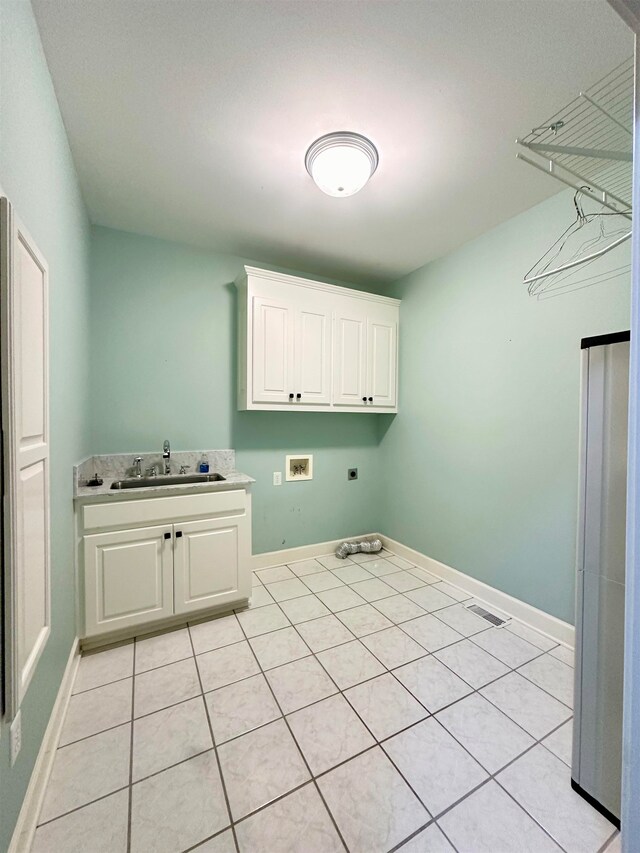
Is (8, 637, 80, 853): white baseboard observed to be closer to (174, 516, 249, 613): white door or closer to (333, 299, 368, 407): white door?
(174, 516, 249, 613): white door

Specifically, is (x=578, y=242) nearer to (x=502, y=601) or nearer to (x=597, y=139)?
(x=597, y=139)

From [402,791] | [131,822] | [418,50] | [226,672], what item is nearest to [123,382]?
[226,672]

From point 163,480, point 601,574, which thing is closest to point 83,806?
point 163,480

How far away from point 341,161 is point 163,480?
2126 millimetres

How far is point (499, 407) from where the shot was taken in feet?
7.43

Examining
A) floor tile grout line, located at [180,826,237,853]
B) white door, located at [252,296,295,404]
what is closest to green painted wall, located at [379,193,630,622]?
white door, located at [252,296,295,404]

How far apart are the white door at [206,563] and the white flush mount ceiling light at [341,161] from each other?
1.97 meters

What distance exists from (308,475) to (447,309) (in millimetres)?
1807

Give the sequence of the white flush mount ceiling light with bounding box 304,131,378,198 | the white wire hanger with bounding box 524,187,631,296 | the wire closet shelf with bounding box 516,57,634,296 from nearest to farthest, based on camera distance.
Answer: the wire closet shelf with bounding box 516,57,634,296, the white flush mount ceiling light with bounding box 304,131,378,198, the white wire hanger with bounding box 524,187,631,296

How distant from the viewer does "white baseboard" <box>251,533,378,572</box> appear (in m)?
2.85

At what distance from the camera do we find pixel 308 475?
10.1 feet

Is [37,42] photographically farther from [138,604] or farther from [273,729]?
[273,729]

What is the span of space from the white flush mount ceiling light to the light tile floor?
239cm

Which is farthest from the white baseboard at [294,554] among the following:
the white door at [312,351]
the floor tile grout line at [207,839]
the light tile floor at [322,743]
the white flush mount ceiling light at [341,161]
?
the white flush mount ceiling light at [341,161]
